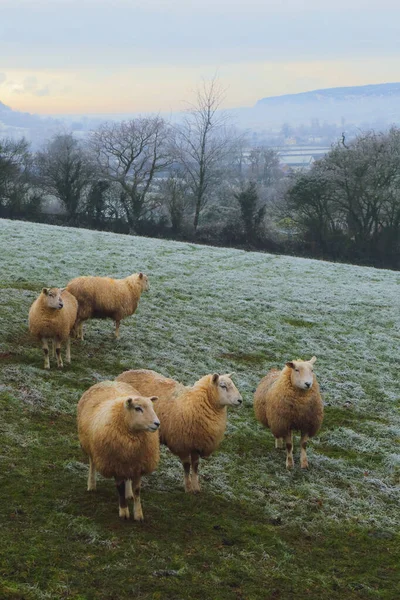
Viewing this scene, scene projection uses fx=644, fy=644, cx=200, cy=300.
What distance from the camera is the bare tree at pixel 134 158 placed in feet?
186

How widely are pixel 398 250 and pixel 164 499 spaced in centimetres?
4434

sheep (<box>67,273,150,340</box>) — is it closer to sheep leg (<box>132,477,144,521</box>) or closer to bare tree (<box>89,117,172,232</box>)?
sheep leg (<box>132,477,144,521</box>)

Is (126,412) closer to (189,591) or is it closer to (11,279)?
(189,591)

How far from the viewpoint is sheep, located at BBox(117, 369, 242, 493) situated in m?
10.0

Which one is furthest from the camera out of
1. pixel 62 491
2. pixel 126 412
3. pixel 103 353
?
pixel 103 353

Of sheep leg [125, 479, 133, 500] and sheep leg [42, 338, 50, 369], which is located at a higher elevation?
sheep leg [42, 338, 50, 369]

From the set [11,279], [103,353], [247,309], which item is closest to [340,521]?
[103,353]

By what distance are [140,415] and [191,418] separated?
1508mm

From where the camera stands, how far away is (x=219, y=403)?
10203mm

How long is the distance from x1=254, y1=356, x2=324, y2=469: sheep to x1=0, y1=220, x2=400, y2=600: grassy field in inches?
20.8

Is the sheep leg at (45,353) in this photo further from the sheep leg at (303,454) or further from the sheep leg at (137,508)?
the sheep leg at (137,508)

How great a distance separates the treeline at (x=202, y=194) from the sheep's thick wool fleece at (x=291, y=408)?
1523 inches

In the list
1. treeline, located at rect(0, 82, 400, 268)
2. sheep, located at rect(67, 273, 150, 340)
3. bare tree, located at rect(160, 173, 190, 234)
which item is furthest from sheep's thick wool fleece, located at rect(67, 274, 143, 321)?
bare tree, located at rect(160, 173, 190, 234)

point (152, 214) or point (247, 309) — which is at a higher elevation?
point (152, 214)
